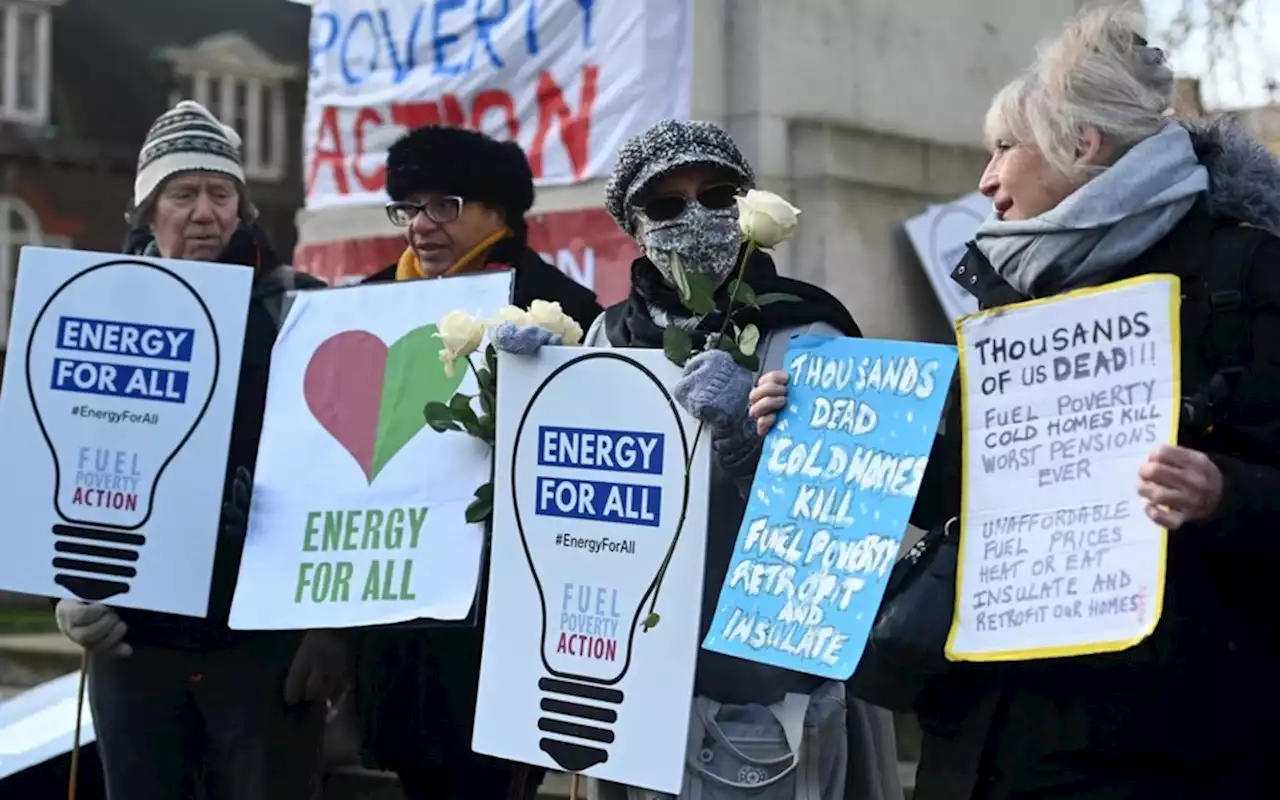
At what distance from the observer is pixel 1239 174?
2.64 metres

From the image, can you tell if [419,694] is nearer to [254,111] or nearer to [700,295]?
[700,295]

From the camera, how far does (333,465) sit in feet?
12.8

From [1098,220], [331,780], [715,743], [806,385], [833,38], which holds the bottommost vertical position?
[331,780]

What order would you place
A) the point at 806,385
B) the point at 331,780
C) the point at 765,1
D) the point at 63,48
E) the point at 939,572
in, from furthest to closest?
the point at 63,48 → the point at 765,1 → the point at 331,780 → the point at 806,385 → the point at 939,572

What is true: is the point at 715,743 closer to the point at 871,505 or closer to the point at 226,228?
the point at 871,505

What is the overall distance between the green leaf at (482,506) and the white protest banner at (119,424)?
2.49ft

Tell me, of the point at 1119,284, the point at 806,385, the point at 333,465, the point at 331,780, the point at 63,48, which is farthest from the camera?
the point at 63,48

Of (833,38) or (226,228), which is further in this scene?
(833,38)

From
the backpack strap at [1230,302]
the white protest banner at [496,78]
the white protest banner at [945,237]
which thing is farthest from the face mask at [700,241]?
the white protest banner at [945,237]

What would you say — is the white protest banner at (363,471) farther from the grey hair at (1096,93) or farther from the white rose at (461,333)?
the grey hair at (1096,93)

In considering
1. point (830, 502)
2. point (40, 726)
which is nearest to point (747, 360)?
point (830, 502)

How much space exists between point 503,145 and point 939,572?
188 centimetres

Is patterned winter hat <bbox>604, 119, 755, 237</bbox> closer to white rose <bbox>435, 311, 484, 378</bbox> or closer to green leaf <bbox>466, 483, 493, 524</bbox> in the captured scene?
white rose <bbox>435, 311, 484, 378</bbox>

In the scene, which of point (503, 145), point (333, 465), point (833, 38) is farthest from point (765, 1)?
point (333, 465)
